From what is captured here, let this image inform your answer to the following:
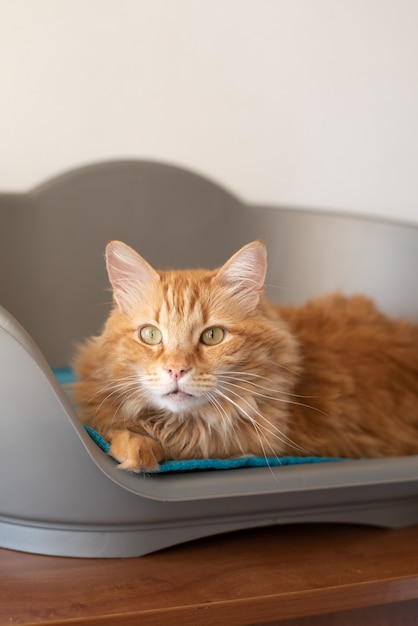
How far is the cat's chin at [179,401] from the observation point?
4.18ft

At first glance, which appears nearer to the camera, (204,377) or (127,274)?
(204,377)

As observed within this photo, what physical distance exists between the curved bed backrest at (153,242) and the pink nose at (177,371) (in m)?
1.01

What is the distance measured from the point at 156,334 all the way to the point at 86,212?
1.01 meters

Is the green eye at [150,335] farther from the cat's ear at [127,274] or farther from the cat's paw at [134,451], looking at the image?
the cat's paw at [134,451]

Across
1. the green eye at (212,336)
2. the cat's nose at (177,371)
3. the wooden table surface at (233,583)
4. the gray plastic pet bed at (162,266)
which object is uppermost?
the green eye at (212,336)

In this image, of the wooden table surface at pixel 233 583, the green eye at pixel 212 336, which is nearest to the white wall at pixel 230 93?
the green eye at pixel 212 336

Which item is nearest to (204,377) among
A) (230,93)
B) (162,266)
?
(162,266)

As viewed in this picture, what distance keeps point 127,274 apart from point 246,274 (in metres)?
0.23

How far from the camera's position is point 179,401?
128cm

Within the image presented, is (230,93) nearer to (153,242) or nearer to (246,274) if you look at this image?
(153,242)

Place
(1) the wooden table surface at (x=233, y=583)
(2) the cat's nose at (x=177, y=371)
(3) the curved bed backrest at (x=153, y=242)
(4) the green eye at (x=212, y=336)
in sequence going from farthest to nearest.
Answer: (3) the curved bed backrest at (x=153, y=242)
(4) the green eye at (x=212, y=336)
(2) the cat's nose at (x=177, y=371)
(1) the wooden table surface at (x=233, y=583)

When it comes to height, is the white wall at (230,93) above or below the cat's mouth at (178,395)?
above

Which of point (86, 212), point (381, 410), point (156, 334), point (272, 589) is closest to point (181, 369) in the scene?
point (156, 334)

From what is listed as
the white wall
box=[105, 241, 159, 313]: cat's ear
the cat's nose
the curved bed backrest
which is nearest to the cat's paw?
the cat's nose
